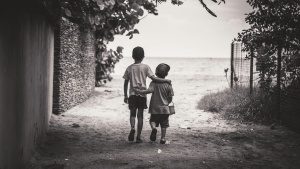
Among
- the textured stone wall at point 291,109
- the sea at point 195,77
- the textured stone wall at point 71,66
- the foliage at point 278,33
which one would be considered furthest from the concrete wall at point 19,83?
the sea at point 195,77

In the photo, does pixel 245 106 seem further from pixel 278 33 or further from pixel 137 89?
pixel 137 89

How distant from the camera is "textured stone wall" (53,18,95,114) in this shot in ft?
31.1

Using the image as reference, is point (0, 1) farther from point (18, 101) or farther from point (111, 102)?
point (111, 102)

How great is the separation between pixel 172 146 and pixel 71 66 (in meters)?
5.37

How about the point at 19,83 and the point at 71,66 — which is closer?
the point at 19,83

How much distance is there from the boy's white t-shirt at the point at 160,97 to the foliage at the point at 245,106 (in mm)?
3367

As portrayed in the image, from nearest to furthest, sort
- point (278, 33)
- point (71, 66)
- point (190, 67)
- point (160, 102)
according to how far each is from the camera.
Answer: point (160, 102) < point (278, 33) < point (71, 66) < point (190, 67)

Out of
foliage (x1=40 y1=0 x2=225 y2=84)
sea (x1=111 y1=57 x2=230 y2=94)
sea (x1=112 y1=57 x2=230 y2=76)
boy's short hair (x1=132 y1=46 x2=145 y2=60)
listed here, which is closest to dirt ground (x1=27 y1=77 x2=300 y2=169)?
boy's short hair (x1=132 y1=46 x2=145 y2=60)

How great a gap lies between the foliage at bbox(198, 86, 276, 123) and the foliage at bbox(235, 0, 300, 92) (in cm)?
92

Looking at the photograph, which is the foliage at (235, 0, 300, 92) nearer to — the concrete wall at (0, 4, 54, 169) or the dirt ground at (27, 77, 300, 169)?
the dirt ground at (27, 77, 300, 169)

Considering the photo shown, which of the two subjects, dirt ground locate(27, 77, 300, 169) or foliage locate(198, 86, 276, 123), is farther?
foliage locate(198, 86, 276, 123)

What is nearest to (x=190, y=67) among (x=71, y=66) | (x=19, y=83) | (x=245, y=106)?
(x=71, y=66)

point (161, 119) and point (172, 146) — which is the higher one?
point (161, 119)

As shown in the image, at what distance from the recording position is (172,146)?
20.8 ft
